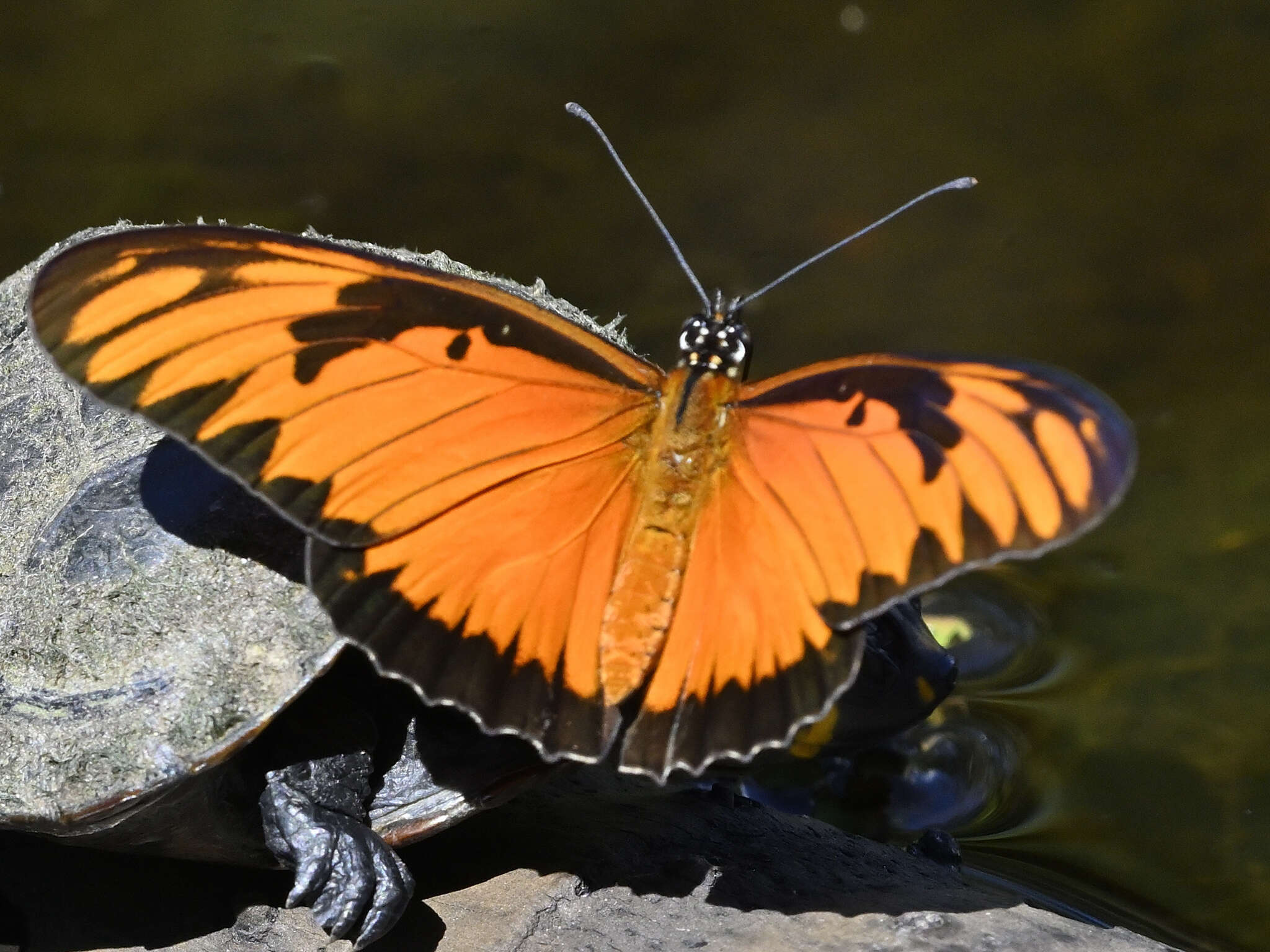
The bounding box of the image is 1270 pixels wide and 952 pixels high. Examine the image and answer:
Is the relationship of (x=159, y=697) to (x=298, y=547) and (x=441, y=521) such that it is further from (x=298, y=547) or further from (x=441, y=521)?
(x=441, y=521)

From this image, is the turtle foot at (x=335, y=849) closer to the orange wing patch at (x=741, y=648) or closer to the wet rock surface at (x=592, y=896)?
the wet rock surface at (x=592, y=896)

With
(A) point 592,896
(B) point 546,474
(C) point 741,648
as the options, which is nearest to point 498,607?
(B) point 546,474

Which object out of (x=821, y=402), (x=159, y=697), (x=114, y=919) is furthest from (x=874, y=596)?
(x=114, y=919)

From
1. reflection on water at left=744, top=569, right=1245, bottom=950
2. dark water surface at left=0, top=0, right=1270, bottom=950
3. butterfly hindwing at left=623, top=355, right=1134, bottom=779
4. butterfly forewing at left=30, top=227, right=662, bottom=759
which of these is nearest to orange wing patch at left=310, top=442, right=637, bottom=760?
butterfly forewing at left=30, top=227, right=662, bottom=759

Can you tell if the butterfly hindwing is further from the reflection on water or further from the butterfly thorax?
the reflection on water

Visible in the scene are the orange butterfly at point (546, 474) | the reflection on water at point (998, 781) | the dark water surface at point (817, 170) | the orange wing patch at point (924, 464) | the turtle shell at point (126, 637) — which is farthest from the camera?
the dark water surface at point (817, 170)

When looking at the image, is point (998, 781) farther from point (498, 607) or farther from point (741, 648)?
Result: point (498, 607)

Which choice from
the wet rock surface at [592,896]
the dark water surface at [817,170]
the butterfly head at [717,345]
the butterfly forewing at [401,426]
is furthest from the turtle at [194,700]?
the dark water surface at [817,170]
